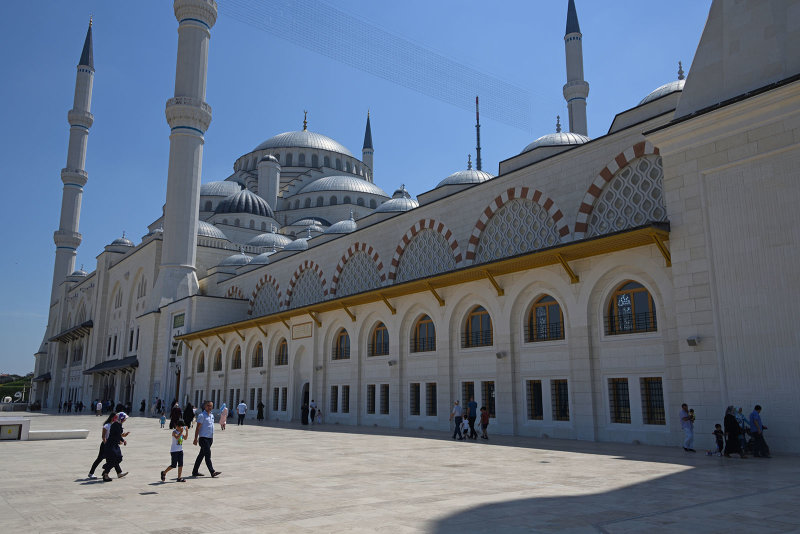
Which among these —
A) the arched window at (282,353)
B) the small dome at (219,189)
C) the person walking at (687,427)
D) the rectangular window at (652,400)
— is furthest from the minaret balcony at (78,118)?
the person walking at (687,427)

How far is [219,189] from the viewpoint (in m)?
52.4

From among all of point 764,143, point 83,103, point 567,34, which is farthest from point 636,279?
point 83,103

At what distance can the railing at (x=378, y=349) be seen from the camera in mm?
21406

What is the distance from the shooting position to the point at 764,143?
36.8 feet

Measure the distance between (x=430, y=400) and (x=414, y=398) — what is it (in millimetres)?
863

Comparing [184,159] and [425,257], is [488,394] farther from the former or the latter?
[184,159]

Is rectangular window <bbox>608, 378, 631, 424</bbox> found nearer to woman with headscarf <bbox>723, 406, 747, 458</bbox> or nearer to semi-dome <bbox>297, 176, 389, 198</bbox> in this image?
woman with headscarf <bbox>723, 406, 747, 458</bbox>

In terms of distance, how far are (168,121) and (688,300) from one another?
3419 cm

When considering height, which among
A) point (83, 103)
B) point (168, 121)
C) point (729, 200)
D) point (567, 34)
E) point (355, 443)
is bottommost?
point (355, 443)

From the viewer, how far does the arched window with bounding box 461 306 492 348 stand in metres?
17.5

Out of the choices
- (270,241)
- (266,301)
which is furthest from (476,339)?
(270,241)

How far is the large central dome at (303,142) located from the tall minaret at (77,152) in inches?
627

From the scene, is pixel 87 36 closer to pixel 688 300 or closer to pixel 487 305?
pixel 487 305

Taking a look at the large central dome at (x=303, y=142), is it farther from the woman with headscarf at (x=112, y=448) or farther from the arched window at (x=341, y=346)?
the woman with headscarf at (x=112, y=448)
